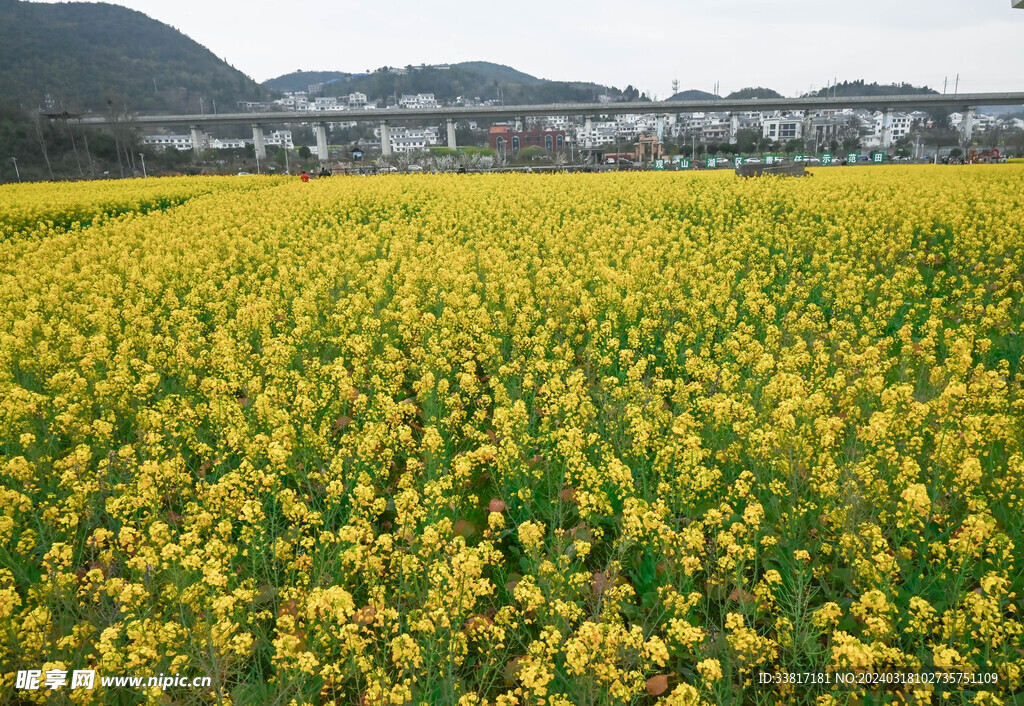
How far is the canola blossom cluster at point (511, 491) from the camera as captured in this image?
9.95ft

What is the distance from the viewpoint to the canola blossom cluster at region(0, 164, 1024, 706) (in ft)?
9.95

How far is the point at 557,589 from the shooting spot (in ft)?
10.6

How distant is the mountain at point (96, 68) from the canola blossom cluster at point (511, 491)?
96.0m

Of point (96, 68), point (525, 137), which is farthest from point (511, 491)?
point (96, 68)

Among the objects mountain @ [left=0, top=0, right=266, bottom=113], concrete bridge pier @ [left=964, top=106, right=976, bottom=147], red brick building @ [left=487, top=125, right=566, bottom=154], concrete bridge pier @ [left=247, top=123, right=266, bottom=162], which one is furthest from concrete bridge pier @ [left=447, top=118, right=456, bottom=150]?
concrete bridge pier @ [left=964, top=106, right=976, bottom=147]

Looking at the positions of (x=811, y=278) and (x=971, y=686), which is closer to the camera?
(x=971, y=686)

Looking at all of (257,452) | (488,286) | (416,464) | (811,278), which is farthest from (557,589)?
(811,278)

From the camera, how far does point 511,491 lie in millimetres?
4609

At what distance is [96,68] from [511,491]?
6689 inches

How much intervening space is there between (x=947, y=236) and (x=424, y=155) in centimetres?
8223

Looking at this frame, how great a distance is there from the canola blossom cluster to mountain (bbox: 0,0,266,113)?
9602 centimetres

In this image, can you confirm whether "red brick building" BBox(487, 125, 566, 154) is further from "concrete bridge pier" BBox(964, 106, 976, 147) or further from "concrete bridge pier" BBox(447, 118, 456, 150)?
"concrete bridge pier" BBox(964, 106, 976, 147)

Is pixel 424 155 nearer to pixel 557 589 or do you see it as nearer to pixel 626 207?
pixel 626 207

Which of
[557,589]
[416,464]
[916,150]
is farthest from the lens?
[916,150]
